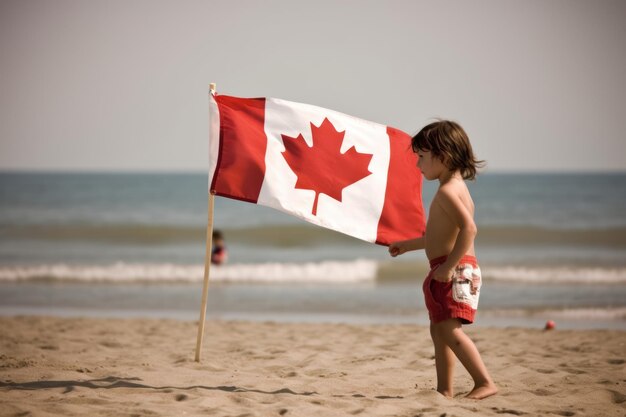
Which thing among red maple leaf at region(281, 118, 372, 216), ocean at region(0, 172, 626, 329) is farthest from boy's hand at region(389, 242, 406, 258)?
ocean at region(0, 172, 626, 329)

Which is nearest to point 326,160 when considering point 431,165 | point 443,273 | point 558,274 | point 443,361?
point 431,165

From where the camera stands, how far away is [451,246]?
14.8 feet

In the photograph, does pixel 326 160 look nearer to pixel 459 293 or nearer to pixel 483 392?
pixel 459 293

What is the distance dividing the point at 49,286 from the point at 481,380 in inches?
426

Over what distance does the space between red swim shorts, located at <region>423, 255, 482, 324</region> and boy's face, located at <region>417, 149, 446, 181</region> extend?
0.54m

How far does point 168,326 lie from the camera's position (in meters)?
8.95

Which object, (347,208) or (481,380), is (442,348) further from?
(347,208)

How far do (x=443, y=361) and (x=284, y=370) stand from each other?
190 cm

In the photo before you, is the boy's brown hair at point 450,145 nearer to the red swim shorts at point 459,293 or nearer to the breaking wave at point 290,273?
the red swim shorts at point 459,293

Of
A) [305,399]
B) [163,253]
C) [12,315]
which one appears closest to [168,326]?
[12,315]

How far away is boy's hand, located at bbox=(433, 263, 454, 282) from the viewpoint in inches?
172

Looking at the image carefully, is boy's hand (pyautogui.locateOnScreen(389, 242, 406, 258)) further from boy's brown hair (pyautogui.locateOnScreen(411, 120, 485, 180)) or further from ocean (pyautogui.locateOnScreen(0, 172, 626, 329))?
ocean (pyautogui.locateOnScreen(0, 172, 626, 329))

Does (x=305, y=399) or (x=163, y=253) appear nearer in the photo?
(x=305, y=399)

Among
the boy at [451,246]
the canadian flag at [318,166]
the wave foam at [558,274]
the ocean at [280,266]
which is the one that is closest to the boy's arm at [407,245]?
the boy at [451,246]
